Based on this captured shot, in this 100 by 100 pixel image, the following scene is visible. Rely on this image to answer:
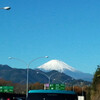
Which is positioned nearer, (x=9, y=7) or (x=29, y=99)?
(x=29, y=99)

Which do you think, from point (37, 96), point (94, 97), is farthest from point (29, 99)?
point (94, 97)

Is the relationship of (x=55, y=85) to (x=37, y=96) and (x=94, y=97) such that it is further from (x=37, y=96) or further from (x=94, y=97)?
(x=37, y=96)

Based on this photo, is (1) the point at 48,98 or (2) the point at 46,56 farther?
(2) the point at 46,56

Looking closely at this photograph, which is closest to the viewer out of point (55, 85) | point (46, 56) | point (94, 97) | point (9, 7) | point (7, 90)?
point (9, 7)

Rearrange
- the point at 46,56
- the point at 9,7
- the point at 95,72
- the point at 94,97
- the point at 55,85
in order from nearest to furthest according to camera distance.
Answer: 1. the point at 9,7
2. the point at 94,97
3. the point at 95,72
4. the point at 46,56
5. the point at 55,85

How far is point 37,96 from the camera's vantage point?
1517 cm

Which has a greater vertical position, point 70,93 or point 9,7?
point 9,7

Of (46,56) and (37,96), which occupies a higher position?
(46,56)

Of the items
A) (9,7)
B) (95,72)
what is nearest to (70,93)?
(9,7)

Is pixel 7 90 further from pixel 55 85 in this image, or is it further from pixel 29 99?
pixel 29 99

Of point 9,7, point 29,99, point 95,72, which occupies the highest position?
point 9,7

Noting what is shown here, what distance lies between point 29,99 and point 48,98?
80 cm

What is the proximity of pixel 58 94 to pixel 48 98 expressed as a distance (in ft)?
1.47

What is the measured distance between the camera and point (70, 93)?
1530cm
